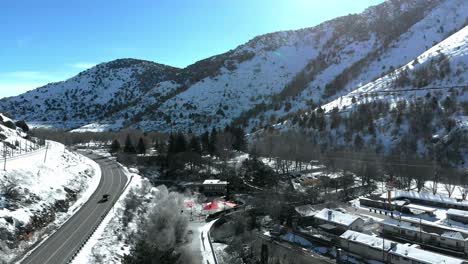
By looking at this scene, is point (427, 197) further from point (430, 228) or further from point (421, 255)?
point (421, 255)

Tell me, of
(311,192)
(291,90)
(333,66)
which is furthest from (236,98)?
(311,192)

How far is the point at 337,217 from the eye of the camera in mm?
45969

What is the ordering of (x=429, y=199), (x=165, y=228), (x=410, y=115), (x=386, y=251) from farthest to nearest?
(x=410, y=115) < (x=429, y=199) < (x=165, y=228) < (x=386, y=251)

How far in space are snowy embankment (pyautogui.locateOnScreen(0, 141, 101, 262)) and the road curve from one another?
938 millimetres

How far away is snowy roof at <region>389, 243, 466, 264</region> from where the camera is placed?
3294 cm

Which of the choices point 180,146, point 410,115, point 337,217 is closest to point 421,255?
point 337,217

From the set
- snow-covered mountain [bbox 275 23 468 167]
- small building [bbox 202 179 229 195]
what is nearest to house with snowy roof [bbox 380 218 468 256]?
small building [bbox 202 179 229 195]

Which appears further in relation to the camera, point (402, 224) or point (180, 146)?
point (180, 146)

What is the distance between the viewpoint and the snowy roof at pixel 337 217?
44156 mm

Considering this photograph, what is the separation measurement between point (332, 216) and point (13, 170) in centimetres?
3746

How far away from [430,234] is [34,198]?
42.2 metres

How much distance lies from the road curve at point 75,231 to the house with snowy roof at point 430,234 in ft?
106

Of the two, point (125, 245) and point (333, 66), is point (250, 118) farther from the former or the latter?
point (125, 245)

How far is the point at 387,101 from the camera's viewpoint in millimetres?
109750
